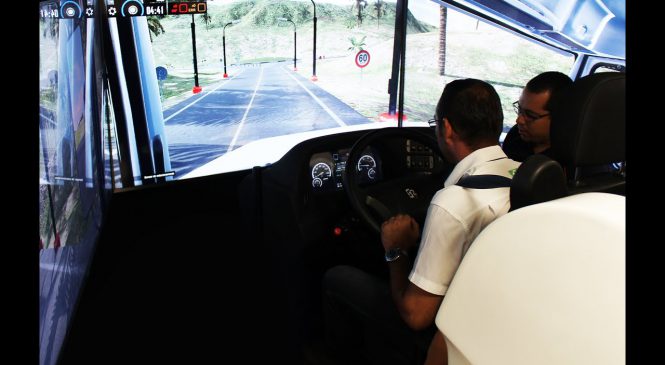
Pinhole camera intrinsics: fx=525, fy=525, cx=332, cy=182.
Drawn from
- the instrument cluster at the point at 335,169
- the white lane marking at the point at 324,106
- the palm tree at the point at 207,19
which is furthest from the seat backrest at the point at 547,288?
the white lane marking at the point at 324,106

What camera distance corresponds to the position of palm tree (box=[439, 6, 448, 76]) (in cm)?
580

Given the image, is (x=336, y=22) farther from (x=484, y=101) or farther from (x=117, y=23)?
(x=484, y=101)

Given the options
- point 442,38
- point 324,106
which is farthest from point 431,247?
point 442,38

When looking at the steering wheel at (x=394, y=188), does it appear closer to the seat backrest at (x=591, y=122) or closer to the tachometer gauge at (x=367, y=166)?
the tachometer gauge at (x=367, y=166)

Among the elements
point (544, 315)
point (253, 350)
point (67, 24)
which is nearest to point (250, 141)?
point (67, 24)

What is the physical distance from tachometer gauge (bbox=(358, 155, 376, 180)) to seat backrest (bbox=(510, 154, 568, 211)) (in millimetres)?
1278

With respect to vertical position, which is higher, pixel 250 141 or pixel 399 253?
pixel 399 253

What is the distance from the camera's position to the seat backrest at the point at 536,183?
1162mm

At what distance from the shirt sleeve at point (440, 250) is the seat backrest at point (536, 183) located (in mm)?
178

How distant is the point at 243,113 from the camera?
17.7 feet

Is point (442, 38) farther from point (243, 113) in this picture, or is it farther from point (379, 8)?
point (243, 113)

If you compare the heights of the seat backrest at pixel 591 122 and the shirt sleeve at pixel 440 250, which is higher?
the seat backrest at pixel 591 122
